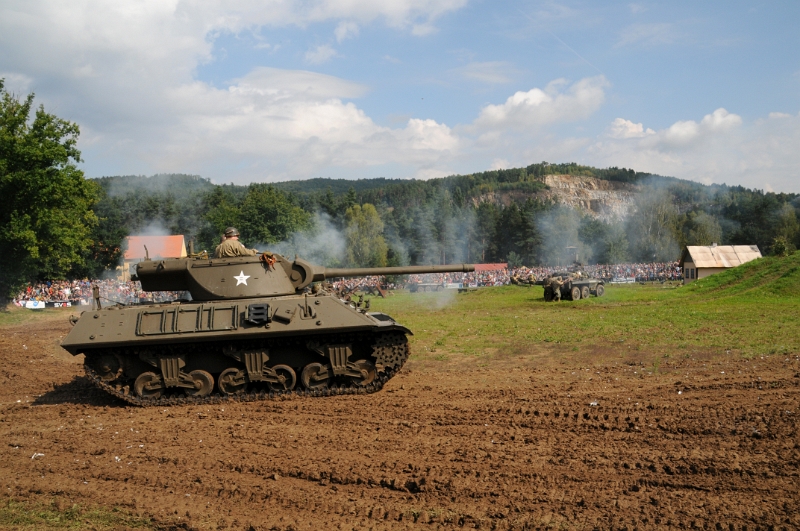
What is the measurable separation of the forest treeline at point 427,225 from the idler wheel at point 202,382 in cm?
2436

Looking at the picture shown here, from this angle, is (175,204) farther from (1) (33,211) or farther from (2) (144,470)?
(2) (144,470)

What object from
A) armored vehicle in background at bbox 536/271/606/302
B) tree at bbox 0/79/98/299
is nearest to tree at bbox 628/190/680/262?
armored vehicle in background at bbox 536/271/606/302

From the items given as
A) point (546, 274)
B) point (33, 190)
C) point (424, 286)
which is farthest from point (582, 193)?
point (33, 190)

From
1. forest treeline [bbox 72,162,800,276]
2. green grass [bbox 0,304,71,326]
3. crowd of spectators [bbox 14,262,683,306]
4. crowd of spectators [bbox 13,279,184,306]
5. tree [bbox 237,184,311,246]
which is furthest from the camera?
forest treeline [bbox 72,162,800,276]

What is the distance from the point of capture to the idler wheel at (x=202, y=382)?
42.4 ft

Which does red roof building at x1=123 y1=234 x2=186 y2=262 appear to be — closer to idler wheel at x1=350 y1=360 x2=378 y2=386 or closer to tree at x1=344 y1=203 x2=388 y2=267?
tree at x1=344 y1=203 x2=388 y2=267

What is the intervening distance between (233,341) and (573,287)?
24.7 metres

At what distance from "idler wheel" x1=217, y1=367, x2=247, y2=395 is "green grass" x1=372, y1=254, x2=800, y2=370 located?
560cm

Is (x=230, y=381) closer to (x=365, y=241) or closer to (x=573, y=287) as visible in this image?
(x=573, y=287)

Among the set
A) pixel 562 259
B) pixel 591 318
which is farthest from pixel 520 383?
pixel 562 259

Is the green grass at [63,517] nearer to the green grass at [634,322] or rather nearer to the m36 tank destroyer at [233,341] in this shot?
the m36 tank destroyer at [233,341]

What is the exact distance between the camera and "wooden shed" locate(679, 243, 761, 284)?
47.0 meters

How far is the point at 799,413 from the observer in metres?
9.28

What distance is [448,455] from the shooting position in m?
8.67
